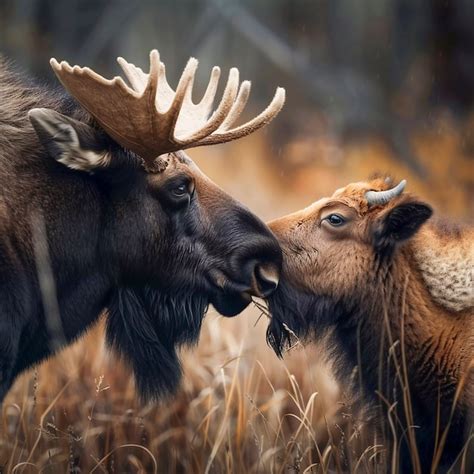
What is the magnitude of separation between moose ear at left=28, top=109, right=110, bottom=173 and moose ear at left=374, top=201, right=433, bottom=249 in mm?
1339

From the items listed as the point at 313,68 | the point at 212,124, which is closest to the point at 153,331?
the point at 212,124

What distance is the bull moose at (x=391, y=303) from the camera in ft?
15.4

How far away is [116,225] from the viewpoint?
175 inches

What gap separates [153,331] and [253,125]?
975 millimetres

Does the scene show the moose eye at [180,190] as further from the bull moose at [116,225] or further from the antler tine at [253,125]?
the antler tine at [253,125]

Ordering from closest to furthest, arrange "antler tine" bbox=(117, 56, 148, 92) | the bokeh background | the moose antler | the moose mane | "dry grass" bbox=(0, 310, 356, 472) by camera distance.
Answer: the moose antler → the moose mane → "antler tine" bbox=(117, 56, 148, 92) → "dry grass" bbox=(0, 310, 356, 472) → the bokeh background

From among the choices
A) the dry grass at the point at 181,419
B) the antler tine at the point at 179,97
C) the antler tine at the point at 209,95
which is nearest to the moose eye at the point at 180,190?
the antler tine at the point at 179,97

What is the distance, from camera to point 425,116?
44.4 feet

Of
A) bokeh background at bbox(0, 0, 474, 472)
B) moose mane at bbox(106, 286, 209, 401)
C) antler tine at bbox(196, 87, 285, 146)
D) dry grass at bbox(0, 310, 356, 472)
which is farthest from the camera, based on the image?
bokeh background at bbox(0, 0, 474, 472)

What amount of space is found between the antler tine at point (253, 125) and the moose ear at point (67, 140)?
0.44m

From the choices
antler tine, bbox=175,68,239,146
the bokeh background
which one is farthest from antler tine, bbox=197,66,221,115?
the bokeh background

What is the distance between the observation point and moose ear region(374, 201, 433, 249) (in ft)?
16.0

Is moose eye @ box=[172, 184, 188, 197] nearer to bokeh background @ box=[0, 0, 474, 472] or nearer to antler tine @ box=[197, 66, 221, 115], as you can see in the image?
antler tine @ box=[197, 66, 221, 115]

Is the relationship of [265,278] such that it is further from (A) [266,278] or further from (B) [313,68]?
(B) [313,68]
